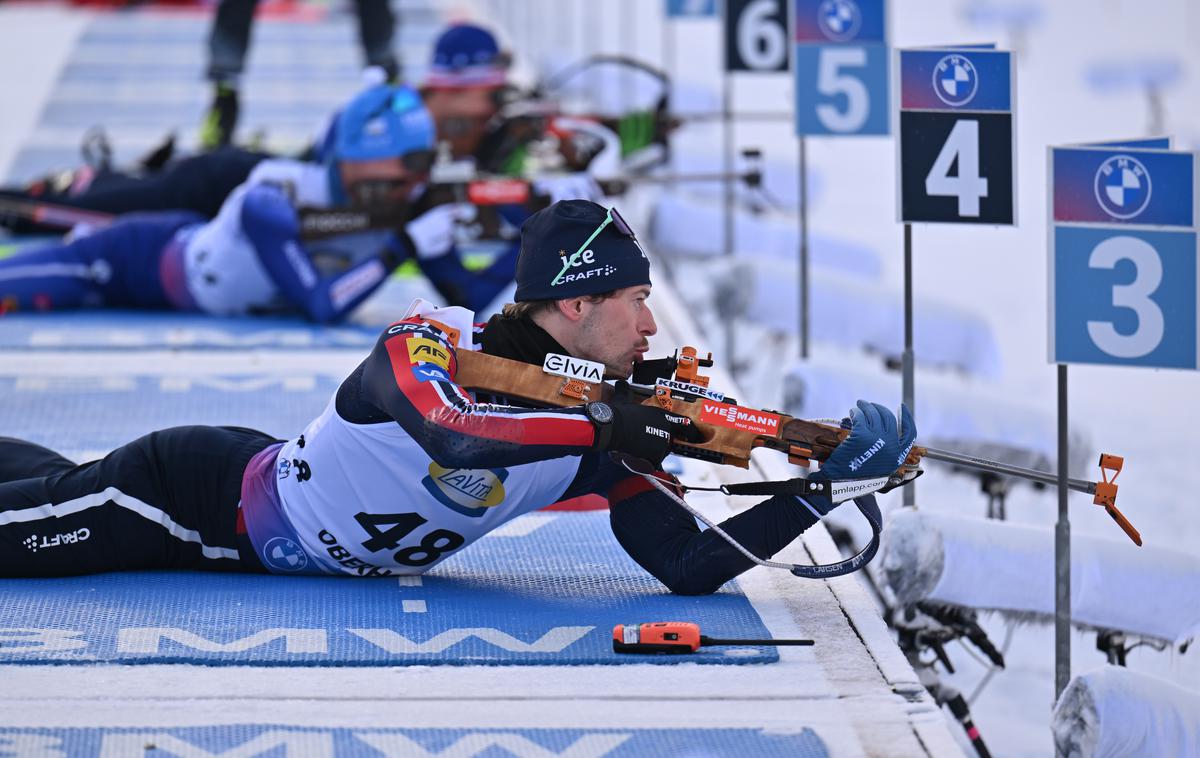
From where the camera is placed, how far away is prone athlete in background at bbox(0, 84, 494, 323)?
5438 mm

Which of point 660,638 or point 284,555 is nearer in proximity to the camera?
point 660,638

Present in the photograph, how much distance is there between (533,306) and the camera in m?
2.85

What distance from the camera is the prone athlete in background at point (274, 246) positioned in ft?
17.8

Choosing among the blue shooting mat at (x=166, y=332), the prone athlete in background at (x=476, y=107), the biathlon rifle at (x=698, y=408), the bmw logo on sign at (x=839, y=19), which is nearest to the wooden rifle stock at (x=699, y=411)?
the biathlon rifle at (x=698, y=408)

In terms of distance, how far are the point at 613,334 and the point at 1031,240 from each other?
6.93 meters

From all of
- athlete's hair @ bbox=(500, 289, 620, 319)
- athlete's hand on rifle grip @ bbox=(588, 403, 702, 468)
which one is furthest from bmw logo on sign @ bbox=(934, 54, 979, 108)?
athlete's hand on rifle grip @ bbox=(588, 403, 702, 468)

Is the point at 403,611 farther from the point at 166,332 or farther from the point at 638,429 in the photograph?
the point at 166,332

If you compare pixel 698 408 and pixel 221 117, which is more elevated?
pixel 221 117

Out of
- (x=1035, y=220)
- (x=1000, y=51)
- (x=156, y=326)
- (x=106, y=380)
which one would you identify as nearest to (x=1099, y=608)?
(x=1000, y=51)

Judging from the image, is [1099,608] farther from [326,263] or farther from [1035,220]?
[1035,220]

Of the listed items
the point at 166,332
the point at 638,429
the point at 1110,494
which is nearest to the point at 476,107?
the point at 166,332

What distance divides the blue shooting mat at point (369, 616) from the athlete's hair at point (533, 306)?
0.48 meters

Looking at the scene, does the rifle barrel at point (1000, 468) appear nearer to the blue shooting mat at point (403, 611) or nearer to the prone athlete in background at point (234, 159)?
the blue shooting mat at point (403, 611)

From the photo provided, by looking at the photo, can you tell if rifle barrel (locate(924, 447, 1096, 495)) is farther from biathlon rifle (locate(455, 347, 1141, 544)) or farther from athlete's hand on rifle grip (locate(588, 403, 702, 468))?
athlete's hand on rifle grip (locate(588, 403, 702, 468))
